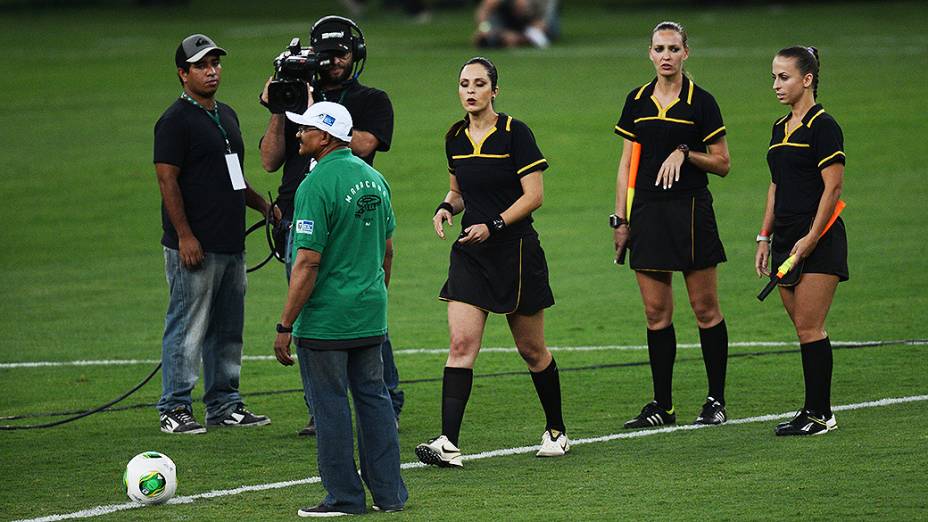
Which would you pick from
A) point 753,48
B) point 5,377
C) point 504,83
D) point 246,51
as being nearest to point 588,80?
point 504,83

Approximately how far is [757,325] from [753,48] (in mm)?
22257

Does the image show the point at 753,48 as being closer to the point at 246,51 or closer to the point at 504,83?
the point at 504,83

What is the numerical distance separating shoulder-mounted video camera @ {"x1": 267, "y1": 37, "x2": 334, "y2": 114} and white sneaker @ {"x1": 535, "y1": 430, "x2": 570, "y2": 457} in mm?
2407

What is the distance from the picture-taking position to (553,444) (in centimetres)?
911

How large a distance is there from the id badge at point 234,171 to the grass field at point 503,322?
5.29 ft

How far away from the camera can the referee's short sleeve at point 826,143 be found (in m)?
8.98

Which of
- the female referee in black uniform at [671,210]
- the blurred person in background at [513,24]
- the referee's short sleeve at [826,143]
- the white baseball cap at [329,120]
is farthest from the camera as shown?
the blurred person in background at [513,24]

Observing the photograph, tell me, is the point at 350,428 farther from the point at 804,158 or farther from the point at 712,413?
the point at 804,158

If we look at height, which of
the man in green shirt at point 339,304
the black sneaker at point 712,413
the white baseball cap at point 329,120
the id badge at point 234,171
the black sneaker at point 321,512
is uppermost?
the white baseball cap at point 329,120

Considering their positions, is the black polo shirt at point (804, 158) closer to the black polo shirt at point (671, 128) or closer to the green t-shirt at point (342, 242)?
the black polo shirt at point (671, 128)

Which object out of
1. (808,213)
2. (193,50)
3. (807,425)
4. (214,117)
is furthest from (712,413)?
(193,50)

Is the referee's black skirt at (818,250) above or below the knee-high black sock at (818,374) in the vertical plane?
above

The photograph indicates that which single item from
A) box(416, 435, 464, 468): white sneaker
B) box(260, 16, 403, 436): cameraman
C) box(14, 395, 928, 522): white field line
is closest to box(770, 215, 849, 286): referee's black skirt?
box(14, 395, 928, 522): white field line

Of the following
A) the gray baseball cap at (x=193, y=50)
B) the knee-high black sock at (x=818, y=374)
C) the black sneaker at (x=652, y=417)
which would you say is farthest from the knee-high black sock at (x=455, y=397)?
the gray baseball cap at (x=193, y=50)
